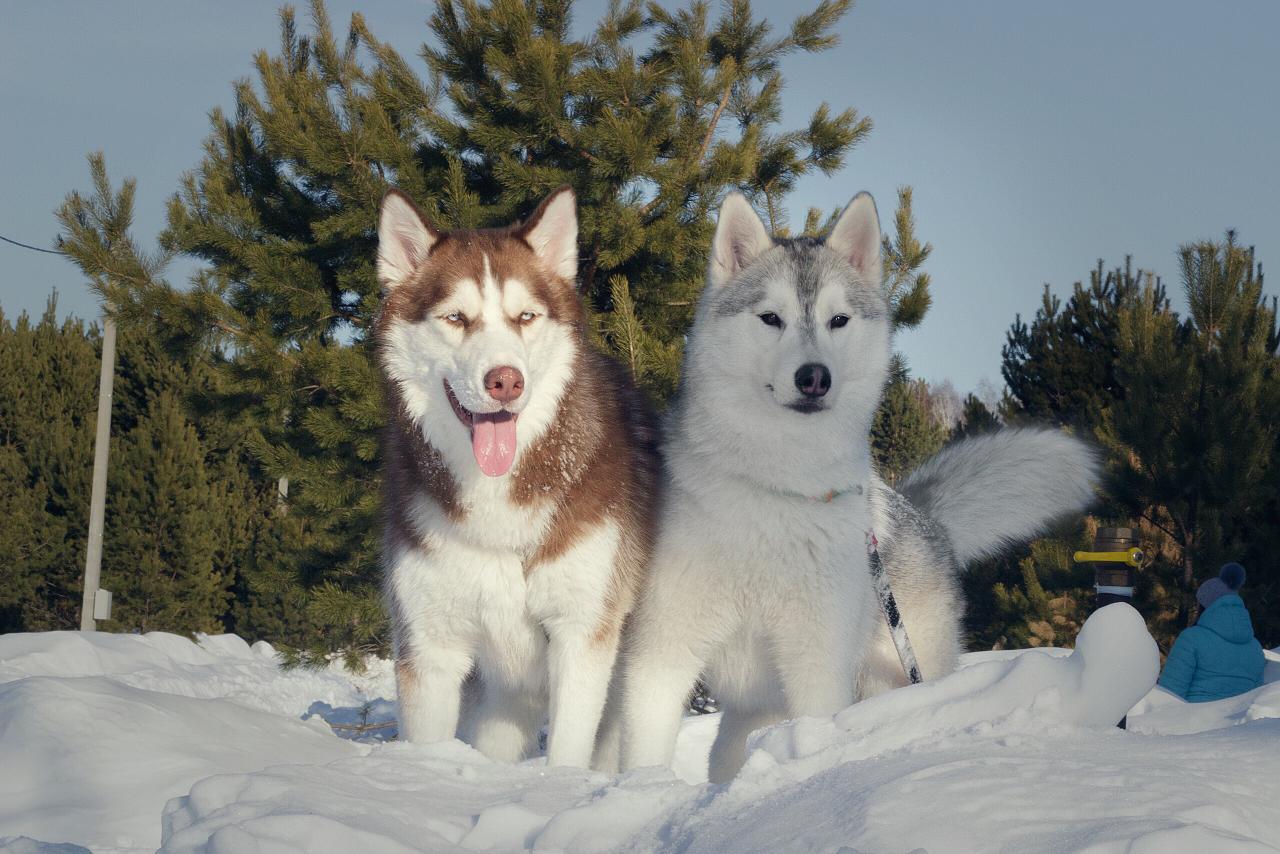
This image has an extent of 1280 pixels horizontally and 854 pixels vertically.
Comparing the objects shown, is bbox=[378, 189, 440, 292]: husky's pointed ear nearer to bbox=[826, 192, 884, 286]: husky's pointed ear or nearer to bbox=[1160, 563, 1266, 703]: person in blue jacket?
bbox=[826, 192, 884, 286]: husky's pointed ear

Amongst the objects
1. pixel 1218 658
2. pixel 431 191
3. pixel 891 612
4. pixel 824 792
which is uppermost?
pixel 431 191

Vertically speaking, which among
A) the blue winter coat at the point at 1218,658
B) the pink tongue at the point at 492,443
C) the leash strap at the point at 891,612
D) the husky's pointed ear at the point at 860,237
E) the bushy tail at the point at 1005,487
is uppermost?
the husky's pointed ear at the point at 860,237

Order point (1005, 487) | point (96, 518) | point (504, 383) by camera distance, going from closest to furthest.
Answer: point (504, 383)
point (1005, 487)
point (96, 518)

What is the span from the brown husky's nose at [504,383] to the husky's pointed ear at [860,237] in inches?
53.9

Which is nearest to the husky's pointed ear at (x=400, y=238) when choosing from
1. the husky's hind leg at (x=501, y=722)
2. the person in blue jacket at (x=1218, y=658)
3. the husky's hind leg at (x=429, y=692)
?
the husky's hind leg at (x=429, y=692)

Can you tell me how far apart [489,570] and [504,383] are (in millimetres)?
655

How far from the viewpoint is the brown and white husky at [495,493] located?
3514 millimetres

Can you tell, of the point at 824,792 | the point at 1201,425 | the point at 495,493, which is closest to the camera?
the point at 824,792

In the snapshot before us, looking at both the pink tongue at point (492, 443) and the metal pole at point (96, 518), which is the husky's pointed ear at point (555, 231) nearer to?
the pink tongue at point (492, 443)

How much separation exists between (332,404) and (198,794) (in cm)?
600

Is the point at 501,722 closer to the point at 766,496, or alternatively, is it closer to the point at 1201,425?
the point at 766,496

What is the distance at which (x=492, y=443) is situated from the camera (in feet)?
11.5

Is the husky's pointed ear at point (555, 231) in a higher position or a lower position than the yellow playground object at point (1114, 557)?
higher

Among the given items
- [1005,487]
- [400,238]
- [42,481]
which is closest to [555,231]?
[400,238]
